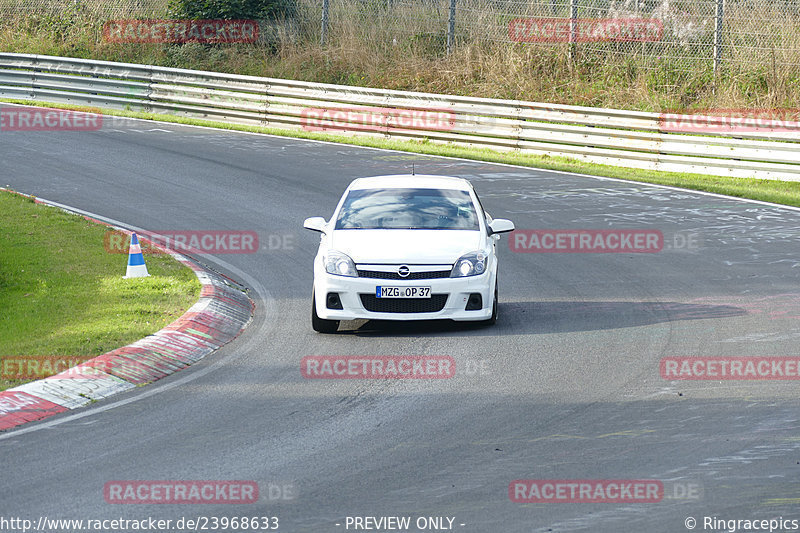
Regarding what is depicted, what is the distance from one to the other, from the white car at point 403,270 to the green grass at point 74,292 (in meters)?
1.66

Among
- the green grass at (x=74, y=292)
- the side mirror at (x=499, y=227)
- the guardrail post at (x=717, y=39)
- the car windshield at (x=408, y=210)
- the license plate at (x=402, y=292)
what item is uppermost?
the guardrail post at (x=717, y=39)

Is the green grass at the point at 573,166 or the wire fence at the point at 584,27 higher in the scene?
the wire fence at the point at 584,27

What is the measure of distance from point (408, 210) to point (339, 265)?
1.34 meters

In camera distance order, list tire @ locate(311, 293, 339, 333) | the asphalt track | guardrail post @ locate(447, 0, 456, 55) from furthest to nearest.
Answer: guardrail post @ locate(447, 0, 456, 55) → tire @ locate(311, 293, 339, 333) → the asphalt track

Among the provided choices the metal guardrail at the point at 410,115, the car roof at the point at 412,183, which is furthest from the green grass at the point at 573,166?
the car roof at the point at 412,183

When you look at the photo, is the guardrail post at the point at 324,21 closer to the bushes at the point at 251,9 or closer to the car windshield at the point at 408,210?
the bushes at the point at 251,9

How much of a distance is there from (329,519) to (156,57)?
30.0 meters

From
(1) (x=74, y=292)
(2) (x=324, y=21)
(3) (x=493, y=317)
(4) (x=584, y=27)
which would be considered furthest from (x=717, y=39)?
(1) (x=74, y=292)

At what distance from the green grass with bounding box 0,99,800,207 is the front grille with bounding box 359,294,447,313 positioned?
10005mm

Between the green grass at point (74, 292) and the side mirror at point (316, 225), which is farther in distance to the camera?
the side mirror at point (316, 225)

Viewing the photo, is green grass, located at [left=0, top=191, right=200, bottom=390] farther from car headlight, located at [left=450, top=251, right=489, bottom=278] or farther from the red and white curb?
car headlight, located at [left=450, top=251, right=489, bottom=278]

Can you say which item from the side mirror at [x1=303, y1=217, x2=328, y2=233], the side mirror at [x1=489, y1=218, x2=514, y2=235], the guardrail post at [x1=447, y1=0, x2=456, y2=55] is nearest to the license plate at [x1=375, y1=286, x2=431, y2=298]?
the side mirror at [x1=303, y1=217, x2=328, y2=233]

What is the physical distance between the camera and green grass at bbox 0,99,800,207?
19.8 meters

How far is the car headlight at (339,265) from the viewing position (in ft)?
36.4
